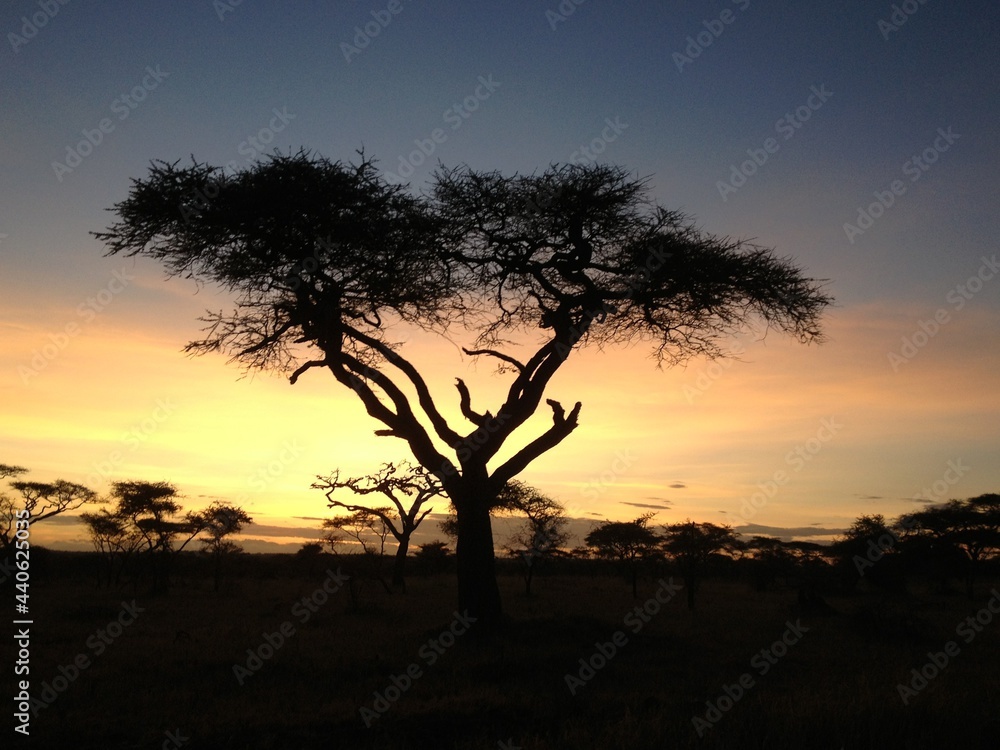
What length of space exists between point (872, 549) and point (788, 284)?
29.0 meters

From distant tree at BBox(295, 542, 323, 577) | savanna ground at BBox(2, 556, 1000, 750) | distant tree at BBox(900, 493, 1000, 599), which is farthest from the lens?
distant tree at BBox(295, 542, 323, 577)

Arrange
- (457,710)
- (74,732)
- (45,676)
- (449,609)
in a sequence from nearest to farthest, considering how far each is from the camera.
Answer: (74,732), (457,710), (45,676), (449,609)

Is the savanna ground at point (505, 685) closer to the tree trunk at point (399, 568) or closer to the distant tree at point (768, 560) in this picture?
the tree trunk at point (399, 568)

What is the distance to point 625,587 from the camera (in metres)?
38.6

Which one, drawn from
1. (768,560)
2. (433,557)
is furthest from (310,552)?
(768,560)

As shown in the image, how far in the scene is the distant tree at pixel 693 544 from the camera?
26719 millimetres

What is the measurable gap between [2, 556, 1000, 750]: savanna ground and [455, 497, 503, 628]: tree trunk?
61 cm

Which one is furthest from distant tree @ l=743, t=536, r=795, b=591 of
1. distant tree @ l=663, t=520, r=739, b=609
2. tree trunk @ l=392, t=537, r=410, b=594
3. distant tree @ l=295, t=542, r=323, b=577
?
distant tree @ l=295, t=542, r=323, b=577

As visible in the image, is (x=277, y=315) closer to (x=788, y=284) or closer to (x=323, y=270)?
(x=323, y=270)

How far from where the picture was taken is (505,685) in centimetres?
980

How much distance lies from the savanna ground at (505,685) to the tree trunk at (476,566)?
2.01 ft

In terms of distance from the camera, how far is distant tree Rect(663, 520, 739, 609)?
1052 inches

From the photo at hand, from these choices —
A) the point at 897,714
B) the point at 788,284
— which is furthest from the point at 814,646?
the point at 897,714

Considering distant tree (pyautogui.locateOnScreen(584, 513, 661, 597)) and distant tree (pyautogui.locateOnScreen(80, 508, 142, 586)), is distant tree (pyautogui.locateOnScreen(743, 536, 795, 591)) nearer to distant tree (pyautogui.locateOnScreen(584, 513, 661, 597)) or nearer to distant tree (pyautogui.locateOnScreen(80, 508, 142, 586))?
distant tree (pyautogui.locateOnScreen(584, 513, 661, 597))
